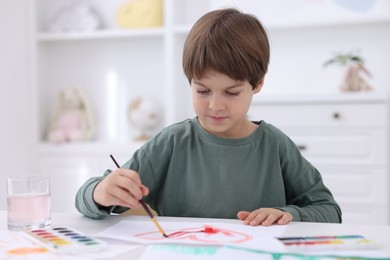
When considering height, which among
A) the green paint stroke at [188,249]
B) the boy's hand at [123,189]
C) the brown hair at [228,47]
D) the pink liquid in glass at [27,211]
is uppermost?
the brown hair at [228,47]

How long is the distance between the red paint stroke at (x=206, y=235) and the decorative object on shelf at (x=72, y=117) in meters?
2.51

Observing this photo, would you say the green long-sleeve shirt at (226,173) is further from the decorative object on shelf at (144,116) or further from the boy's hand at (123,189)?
the decorative object on shelf at (144,116)

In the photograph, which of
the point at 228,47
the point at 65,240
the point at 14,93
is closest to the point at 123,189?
the point at 65,240

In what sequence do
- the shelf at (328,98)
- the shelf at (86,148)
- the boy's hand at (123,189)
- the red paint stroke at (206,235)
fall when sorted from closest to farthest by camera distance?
1. the red paint stroke at (206,235)
2. the boy's hand at (123,189)
3. the shelf at (328,98)
4. the shelf at (86,148)

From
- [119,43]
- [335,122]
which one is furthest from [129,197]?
[119,43]

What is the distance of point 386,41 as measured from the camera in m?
3.15

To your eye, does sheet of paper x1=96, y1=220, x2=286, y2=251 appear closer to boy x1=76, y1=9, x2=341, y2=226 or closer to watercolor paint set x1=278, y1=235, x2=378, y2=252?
watercolor paint set x1=278, y1=235, x2=378, y2=252

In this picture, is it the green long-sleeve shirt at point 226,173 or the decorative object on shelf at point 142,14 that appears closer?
the green long-sleeve shirt at point 226,173

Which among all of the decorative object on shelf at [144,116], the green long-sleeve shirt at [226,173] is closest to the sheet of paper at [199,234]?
the green long-sleeve shirt at [226,173]

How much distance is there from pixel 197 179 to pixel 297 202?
9.2 inches

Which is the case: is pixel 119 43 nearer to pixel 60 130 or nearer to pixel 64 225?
pixel 60 130

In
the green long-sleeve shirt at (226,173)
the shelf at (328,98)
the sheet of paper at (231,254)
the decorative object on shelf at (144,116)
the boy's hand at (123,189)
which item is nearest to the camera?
the sheet of paper at (231,254)

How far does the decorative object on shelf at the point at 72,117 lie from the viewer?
3.44m

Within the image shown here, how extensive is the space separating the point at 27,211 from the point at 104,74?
2599mm
